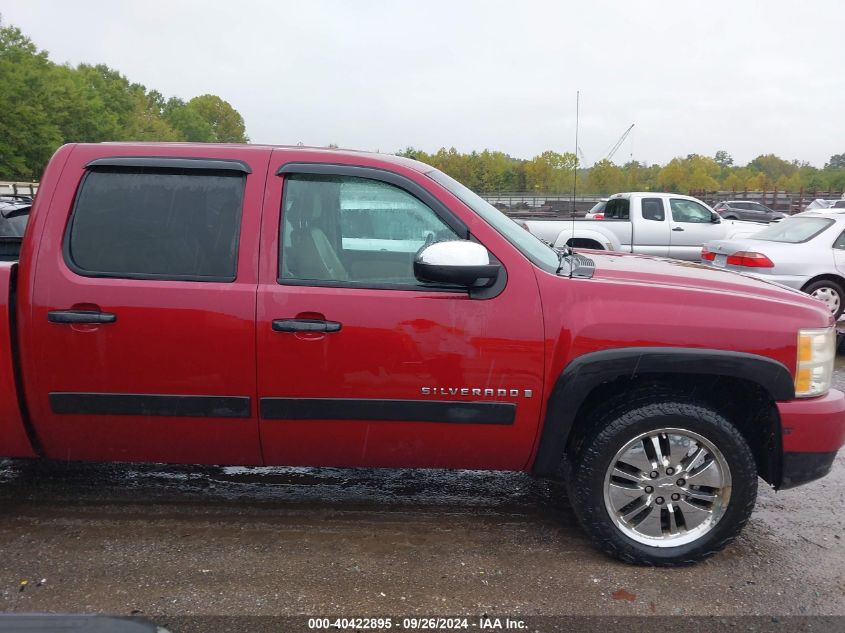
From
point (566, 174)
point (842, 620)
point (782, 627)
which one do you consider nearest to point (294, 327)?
point (782, 627)

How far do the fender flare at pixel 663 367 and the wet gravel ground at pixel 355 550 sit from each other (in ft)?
2.71

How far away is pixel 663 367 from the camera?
2.93 m

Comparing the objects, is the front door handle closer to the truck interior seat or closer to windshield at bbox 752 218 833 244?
the truck interior seat

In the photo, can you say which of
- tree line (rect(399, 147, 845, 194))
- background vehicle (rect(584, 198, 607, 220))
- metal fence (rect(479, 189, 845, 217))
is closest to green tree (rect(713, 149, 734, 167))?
tree line (rect(399, 147, 845, 194))

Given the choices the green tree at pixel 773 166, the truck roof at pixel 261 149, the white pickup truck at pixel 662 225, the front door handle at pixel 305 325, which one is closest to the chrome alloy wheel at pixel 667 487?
the front door handle at pixel 305 325

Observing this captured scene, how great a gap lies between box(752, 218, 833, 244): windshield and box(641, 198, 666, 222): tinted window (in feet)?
13.5

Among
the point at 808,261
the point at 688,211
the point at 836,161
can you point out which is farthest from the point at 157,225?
the point at 836,161

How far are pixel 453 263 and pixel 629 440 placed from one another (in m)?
1.12

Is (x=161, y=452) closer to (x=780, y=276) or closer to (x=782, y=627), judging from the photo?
(x=782, y=627)

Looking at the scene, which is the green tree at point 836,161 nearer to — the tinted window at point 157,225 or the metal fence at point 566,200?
the metal fence at point 566,200

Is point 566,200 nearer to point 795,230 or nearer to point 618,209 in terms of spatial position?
point 618,209

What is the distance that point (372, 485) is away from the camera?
3957 mm

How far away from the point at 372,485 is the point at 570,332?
1658mm

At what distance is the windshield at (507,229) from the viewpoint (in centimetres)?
315
